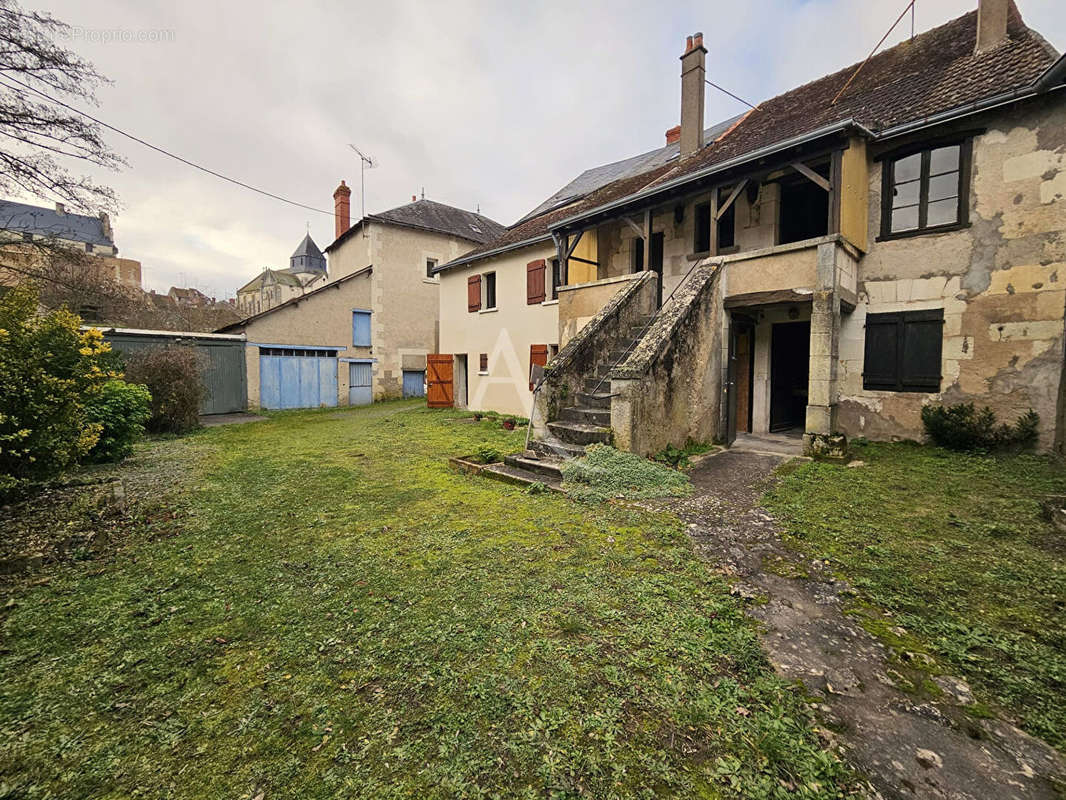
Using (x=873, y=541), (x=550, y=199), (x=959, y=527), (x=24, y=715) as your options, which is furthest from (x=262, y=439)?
(x=550, y=199)

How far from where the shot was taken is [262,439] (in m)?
9.59

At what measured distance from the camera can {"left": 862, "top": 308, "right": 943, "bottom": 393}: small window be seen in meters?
6.77

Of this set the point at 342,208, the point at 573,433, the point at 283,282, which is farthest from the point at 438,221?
the point at 283,282

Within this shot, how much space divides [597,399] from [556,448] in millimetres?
1189

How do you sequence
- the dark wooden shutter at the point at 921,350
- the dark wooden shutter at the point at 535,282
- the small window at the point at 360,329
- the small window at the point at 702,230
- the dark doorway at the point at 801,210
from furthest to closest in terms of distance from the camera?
the small window at the point at 360,329
the dark wooden shutter at the point at 535,282
the small window at the point at 702,230
the dark doorway at the point at 801,210
the dark wooden shutter at the point at 921,350

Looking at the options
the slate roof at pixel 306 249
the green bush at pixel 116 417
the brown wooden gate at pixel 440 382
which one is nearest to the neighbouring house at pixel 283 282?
the slate roof at pixel 306 249

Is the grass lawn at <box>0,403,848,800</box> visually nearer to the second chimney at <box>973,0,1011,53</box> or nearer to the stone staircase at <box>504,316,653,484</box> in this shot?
the stone staircase at <box>504,316,653,484</box>

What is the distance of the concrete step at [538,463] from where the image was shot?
19.2 feet

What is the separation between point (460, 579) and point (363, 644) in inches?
34.0

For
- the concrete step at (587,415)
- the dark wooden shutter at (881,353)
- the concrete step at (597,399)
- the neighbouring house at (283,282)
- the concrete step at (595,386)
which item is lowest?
the concrete step at (587,415)

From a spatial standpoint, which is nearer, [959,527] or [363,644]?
[363,644]

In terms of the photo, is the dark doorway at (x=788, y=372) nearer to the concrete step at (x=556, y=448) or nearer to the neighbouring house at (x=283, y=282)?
the concrete step at (x=556, y=448)

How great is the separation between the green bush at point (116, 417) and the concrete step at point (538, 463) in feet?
20.6

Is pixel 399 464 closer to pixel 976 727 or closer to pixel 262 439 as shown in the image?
pixel 262 439
